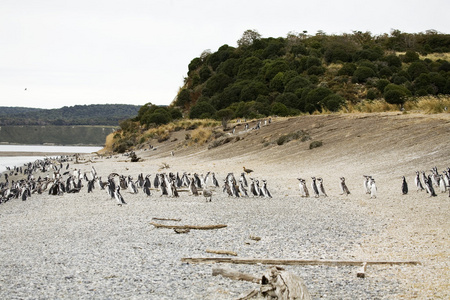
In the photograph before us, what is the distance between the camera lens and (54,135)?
12425 cm

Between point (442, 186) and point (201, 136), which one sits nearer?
point (442, 186)

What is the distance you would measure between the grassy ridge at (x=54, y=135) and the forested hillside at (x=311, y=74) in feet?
179

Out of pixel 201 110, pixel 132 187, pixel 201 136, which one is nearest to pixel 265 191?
pixel 132 187

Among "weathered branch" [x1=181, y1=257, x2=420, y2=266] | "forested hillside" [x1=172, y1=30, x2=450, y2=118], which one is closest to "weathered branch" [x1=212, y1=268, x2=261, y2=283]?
"weathered branch" [x1=181, y1=257, x2=420, y2=266]

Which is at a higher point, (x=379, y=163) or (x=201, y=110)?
(x=201, y=110)

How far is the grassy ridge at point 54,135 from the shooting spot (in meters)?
116

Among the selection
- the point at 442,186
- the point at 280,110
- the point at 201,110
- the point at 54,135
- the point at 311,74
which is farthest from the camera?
the point at 54,135

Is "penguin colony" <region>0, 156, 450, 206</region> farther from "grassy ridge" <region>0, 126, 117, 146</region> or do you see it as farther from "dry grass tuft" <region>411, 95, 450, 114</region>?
"grassy ridge" <region>0, 126, 117, 146</region>

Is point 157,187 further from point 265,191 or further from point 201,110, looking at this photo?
point 201,110

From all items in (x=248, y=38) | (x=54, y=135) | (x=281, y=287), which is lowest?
(x=281, y=287)

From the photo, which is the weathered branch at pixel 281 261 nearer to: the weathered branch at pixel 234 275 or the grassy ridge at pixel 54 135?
the weathered branch at pixel 234 275

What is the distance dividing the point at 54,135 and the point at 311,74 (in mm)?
90660

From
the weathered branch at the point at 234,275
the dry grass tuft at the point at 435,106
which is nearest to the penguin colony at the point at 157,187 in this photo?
the weathered branch at the point at 234,275

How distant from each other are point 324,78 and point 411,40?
2468cm
